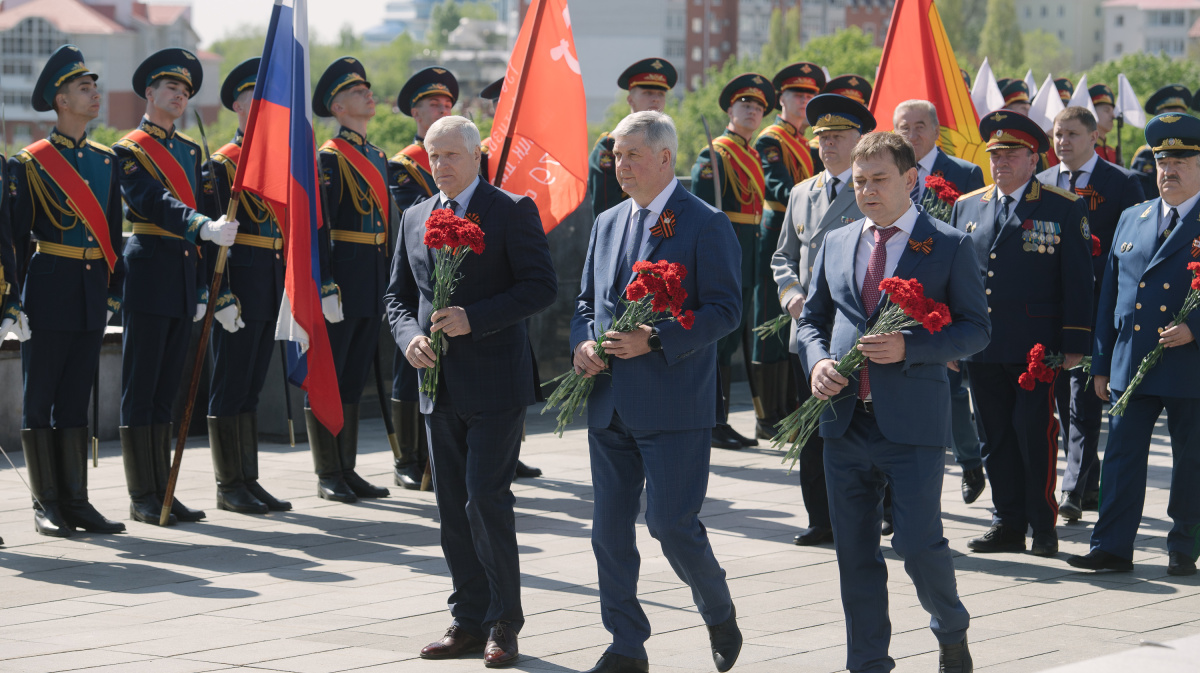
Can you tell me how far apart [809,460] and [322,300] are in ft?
9.81

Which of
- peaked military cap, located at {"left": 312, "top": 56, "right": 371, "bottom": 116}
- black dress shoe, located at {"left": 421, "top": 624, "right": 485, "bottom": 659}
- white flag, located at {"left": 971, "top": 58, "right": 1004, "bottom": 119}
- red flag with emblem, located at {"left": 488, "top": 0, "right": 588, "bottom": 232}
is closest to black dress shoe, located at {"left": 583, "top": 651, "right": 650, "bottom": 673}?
black dress shoe, located at {"left": 421, "top": 624, "right": 485, "bottom": 659}

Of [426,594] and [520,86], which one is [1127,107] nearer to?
[520,86]

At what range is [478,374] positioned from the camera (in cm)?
580

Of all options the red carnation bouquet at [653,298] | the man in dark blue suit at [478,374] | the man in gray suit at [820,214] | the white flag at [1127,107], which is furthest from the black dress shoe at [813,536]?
the white flag at [1127,107]

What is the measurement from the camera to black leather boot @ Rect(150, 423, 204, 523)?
850cm

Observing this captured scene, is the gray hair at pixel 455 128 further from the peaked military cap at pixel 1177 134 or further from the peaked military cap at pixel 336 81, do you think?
the peaked military cap at pixel 336 81

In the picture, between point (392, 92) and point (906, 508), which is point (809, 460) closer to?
point (906, 508)

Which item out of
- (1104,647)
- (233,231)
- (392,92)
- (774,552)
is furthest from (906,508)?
(392,92)

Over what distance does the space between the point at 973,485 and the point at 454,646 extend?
168 inches

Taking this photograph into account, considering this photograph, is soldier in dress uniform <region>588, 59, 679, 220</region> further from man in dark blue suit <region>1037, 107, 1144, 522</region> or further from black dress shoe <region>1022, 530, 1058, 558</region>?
black dress shoe <region>1022, 530, 1058, 558</region>

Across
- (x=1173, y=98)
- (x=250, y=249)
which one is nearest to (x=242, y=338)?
(x=250, y=249)

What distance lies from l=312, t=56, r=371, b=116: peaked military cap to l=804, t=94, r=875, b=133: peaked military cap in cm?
290

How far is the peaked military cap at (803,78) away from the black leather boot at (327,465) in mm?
4381

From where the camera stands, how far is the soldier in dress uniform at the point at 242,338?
347 inches
